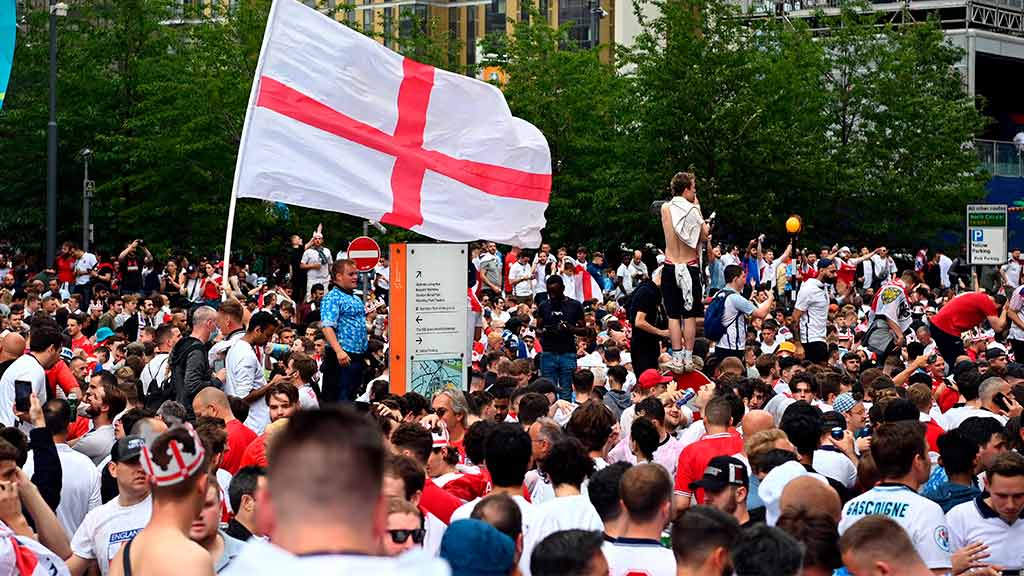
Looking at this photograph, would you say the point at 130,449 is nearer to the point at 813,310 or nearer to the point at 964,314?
the point at 964,314

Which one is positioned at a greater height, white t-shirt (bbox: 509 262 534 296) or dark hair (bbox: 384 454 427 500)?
white t-shirt (bbox: 509 262 534 296)

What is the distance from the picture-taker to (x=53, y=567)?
21.6 feet

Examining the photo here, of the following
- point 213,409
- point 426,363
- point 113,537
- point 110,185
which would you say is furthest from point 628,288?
point 113,537

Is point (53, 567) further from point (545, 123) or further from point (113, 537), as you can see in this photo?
point (545, 123)

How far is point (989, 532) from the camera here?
7430 mm

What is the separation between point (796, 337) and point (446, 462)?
47.6 feet

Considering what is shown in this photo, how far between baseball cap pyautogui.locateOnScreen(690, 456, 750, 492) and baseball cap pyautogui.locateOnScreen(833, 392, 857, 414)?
364 cm

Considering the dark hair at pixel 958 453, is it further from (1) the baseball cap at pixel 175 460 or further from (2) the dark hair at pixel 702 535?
(1) the baseball cap at pixel 175 460

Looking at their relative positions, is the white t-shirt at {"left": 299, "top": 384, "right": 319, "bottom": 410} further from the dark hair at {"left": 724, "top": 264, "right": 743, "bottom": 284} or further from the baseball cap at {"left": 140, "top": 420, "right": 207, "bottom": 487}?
the baseball cap at {"left": 140, "top": 420, "right": 207, "bottom": 487}

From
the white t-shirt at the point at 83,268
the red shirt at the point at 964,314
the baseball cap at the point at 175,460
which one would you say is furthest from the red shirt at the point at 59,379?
the white t-shirt at the point at 83,268

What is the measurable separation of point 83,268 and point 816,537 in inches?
1181

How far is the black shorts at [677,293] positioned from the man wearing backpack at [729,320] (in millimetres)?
1693

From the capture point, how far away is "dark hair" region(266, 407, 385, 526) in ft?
11.6

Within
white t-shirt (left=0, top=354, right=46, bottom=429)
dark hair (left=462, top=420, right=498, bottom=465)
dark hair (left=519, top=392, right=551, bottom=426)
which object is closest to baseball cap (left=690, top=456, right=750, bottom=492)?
dark hair (left=462, top=420, right=498, bottom=465)
